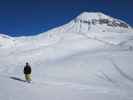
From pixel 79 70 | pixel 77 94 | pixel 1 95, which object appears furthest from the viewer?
pixel 79 70

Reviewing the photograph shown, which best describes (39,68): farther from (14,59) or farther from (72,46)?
(72,46)

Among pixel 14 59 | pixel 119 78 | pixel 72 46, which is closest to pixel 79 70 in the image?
pixel 119 78

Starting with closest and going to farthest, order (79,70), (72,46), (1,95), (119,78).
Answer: (1,95)
(119,78)
(79,70)
(72,46)

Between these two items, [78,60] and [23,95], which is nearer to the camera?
[23,95]

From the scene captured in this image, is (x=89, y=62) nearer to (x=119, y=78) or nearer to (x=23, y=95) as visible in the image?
(x=119, y=78)

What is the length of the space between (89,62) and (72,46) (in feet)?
117

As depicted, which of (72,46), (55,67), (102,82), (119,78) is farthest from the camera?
(72,46)

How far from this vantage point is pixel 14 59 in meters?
62.5

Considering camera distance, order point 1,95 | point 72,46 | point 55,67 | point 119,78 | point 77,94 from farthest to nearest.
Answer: point 72,46 → point 55,67 → point 119,78 → point 77,94 → point 1,95

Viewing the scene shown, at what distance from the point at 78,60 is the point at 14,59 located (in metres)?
26.1

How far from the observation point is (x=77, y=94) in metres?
19.1

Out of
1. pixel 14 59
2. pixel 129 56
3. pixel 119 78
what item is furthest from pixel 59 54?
pixel 119 78

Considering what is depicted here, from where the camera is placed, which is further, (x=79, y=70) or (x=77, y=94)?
(x=79, y=70)

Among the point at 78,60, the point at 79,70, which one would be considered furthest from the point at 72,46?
the point at 79,70
